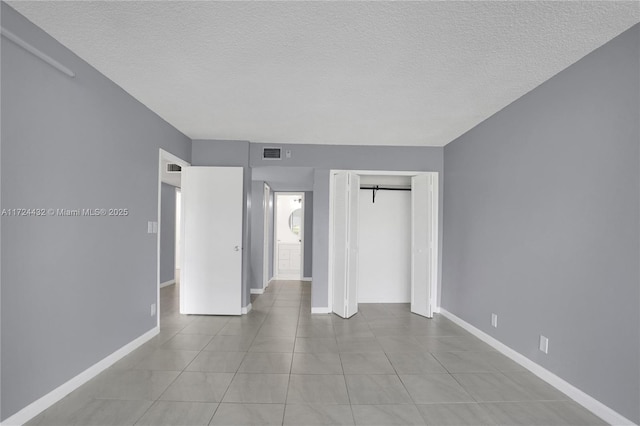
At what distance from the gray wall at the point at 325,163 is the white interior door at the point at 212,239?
649mm

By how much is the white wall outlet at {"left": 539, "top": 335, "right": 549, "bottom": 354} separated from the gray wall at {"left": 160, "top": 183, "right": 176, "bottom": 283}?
6.27 meters

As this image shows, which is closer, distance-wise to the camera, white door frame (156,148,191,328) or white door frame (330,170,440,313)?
white door frame (156,148,191,328)

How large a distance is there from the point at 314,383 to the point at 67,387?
5.87 ft

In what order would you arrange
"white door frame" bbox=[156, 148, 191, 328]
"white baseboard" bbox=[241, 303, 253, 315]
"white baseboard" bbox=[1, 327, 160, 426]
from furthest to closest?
"white baseboard" bbox=[241, 303, 253, 315], "white door frame" bbox=[156, 148, 191, 328], "white baseboard" bbox=[1, 327, 160, 426]

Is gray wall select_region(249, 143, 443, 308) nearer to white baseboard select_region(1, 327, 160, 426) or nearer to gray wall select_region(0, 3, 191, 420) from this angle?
gray wall select_region(0, 3, 191, 420)

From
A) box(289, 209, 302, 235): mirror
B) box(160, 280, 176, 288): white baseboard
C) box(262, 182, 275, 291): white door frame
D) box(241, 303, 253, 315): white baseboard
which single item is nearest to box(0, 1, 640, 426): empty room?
box(241, 303, 253, 315): white baseboard

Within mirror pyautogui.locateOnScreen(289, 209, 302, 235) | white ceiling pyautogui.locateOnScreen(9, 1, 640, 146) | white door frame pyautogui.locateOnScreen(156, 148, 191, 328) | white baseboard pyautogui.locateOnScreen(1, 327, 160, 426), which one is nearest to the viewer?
white ceiling pyautogui.locateOnScreen(9, 1, 640, 146)

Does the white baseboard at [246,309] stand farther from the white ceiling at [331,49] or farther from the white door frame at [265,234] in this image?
the white ceiling at [331,49]

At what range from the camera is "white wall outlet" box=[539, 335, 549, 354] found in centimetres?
265

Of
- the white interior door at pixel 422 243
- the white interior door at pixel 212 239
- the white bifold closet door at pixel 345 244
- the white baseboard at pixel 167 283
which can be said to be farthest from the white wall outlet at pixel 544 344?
the white baseboard at pixel 167 283

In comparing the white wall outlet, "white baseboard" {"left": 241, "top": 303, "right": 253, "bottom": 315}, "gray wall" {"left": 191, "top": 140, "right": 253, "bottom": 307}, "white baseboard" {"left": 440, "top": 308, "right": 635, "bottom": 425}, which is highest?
"gray wall" {"left": 191, "top": 140, "right": 253, "bottom": 307}

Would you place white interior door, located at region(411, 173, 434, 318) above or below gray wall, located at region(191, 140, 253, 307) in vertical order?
below

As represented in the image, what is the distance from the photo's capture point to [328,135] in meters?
4.34

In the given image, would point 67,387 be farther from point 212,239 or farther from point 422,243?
point 422,243
